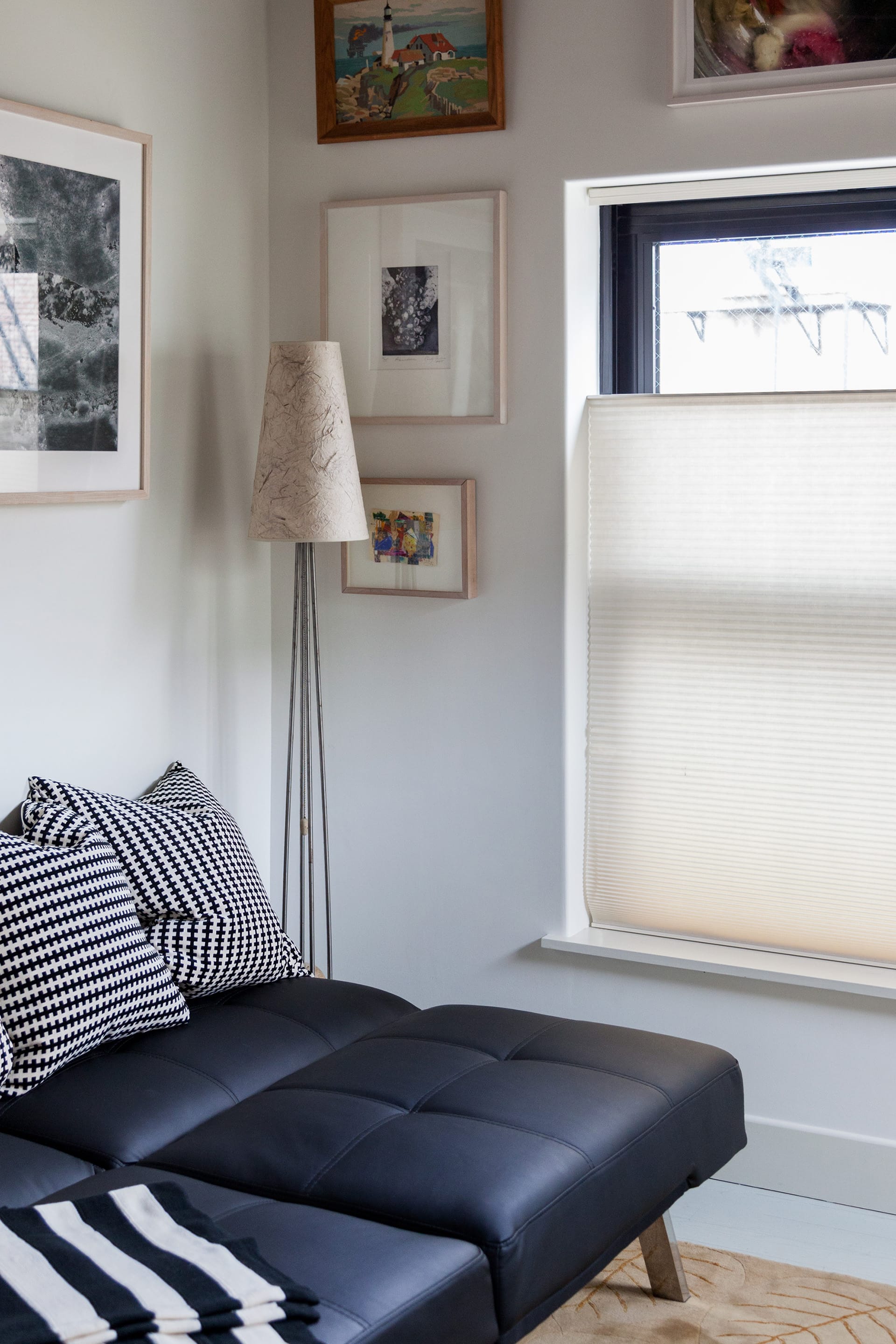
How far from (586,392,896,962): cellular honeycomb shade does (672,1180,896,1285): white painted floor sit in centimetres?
48

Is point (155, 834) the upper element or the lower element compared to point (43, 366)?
lower

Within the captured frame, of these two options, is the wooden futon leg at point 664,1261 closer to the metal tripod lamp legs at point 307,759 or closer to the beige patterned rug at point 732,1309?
the beige patterned rug at point 732,1309

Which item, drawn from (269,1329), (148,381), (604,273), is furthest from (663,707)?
(269,1329)

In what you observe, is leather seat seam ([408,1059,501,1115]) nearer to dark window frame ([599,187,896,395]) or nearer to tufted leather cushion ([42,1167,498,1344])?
tufted leather cushion ([42,1167,498,1344])

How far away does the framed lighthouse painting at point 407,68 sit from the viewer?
108 inches

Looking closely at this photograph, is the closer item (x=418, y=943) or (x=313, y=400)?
(x=313, y=400)

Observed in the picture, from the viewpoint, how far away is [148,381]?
2648 mm

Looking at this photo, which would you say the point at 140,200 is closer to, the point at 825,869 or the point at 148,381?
the point at 148,381

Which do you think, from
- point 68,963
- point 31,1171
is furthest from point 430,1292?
point 68,963

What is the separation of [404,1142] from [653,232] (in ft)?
6.22

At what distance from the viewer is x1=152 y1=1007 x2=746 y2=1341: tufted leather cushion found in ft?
5.57

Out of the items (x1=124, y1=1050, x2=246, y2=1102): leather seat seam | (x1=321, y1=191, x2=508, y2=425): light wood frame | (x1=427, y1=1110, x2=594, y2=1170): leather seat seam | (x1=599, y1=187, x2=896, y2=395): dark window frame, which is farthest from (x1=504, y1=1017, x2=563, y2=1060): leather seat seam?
(x1=599, y1=187, x2=896, y2=395): dark window frame

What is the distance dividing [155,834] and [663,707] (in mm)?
1033

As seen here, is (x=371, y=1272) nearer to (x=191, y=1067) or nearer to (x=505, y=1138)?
(x=505, y=1138)
